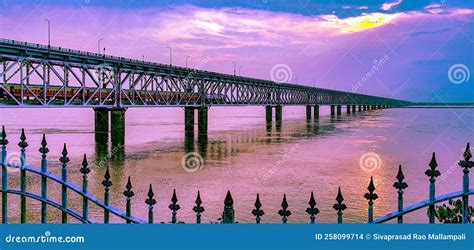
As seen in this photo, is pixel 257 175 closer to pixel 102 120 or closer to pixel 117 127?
pixel 117 127

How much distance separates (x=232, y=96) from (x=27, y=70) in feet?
208

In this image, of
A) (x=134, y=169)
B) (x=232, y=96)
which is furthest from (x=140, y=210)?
(x=232, y=96)

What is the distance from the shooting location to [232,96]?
110438 mm

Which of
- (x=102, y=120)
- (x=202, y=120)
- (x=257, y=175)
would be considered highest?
(x=202, y=120)

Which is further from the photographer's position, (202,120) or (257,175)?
(202,120)

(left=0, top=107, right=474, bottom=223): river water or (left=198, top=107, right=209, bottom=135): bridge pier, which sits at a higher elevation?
(left=198, top=107, right=209, bottom=135): bridge pier

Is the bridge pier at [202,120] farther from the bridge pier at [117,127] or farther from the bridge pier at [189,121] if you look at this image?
the bridge pier at [117,127]

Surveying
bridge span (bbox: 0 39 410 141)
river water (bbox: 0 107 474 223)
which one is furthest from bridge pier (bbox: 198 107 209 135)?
river water (bbox: 0 107 474 223)

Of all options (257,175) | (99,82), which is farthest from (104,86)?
(257,175)

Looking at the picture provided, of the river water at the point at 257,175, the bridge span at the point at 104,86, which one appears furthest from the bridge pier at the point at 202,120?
the river water at the point at 257,175

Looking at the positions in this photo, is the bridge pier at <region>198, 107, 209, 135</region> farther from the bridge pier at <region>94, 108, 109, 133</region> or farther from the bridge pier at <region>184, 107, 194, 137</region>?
the bridge pier at <region>94, 108, 109, 133</region>

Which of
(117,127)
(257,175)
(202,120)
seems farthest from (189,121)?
(257,175)

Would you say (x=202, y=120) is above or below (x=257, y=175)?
above

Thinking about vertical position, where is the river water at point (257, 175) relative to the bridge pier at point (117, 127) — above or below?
below
